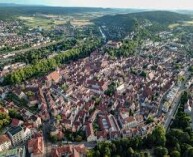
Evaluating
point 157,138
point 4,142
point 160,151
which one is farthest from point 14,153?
point 157,138

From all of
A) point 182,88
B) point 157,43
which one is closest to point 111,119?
point 182,88

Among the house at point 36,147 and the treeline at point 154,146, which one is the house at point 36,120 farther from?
the treeline at point 154,146

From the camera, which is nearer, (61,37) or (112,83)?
(112,83)

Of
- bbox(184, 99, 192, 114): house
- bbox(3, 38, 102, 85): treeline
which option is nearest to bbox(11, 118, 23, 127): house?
bbox(3, 38, 102, 85): treeline

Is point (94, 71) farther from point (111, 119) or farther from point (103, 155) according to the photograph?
point (103, 155)

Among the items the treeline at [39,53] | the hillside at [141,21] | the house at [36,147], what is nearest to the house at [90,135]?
the house at [36,147]

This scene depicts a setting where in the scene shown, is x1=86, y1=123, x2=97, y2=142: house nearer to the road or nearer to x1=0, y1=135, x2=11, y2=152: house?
x1=0, y1=135, x2=11, y2=152: house

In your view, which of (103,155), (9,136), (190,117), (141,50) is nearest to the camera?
(103,155)
